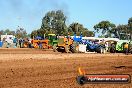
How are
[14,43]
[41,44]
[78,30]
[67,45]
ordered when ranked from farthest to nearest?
[78,30]
[14,43]
[41,44]
[67,45]

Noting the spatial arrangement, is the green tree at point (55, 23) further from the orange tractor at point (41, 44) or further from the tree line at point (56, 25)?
the orange tractor at point (41, 44)

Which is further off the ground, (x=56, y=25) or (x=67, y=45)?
(x=56, y=25)

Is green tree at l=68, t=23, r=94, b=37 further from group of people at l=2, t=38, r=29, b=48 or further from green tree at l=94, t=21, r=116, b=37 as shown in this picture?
group of people at l=2, t=38, r=29, b=48

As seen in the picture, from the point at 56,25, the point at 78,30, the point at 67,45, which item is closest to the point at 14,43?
the point at 67,45

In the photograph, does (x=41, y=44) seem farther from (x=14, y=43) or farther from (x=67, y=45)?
(x=67, y=45)

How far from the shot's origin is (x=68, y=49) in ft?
125

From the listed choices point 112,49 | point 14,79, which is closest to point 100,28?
point 112,49

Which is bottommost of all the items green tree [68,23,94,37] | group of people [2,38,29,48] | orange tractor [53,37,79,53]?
orange tractor [53,37,79,53]

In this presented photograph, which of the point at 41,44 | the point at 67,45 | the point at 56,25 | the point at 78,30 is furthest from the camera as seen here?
the point at 78,30

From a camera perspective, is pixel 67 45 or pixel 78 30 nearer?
pixel 67 45

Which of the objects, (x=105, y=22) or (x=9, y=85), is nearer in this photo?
(x=9, y=85)

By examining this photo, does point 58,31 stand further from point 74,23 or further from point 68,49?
point 68,49

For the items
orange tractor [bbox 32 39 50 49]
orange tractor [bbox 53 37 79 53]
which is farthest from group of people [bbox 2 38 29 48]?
orange tractor [bbox 53 37 79 53]

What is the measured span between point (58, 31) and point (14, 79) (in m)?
101
